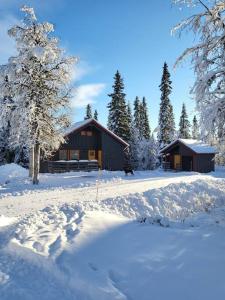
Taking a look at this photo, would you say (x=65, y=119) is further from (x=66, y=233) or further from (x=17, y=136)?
(x=66, y=233)

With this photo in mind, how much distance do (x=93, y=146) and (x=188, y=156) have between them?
13.5 meters

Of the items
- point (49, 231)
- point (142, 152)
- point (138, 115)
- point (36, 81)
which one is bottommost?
point (49, 231)

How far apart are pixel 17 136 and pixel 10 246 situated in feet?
60.3

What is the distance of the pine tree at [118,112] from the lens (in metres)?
52.2

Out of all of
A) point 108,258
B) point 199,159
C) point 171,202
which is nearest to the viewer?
point 108,258

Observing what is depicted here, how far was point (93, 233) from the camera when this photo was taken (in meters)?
8.88

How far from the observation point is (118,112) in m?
52.2

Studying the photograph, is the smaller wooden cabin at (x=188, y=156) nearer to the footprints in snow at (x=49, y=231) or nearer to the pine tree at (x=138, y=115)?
the pine tree at (x=138, y=115)

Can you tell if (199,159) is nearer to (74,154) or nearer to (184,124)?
(74,154)

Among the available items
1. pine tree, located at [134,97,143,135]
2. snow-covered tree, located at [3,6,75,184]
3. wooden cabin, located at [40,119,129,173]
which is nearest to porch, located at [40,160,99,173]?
wooden cabin, located at [40,119,129,173]

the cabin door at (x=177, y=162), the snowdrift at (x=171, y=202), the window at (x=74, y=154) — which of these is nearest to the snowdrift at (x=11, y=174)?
the window at (x=74, y=154)

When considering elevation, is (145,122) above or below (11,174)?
above

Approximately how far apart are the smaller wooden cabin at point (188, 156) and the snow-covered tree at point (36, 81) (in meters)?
23.5

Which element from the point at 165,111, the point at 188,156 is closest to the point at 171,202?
the point at 188,156
